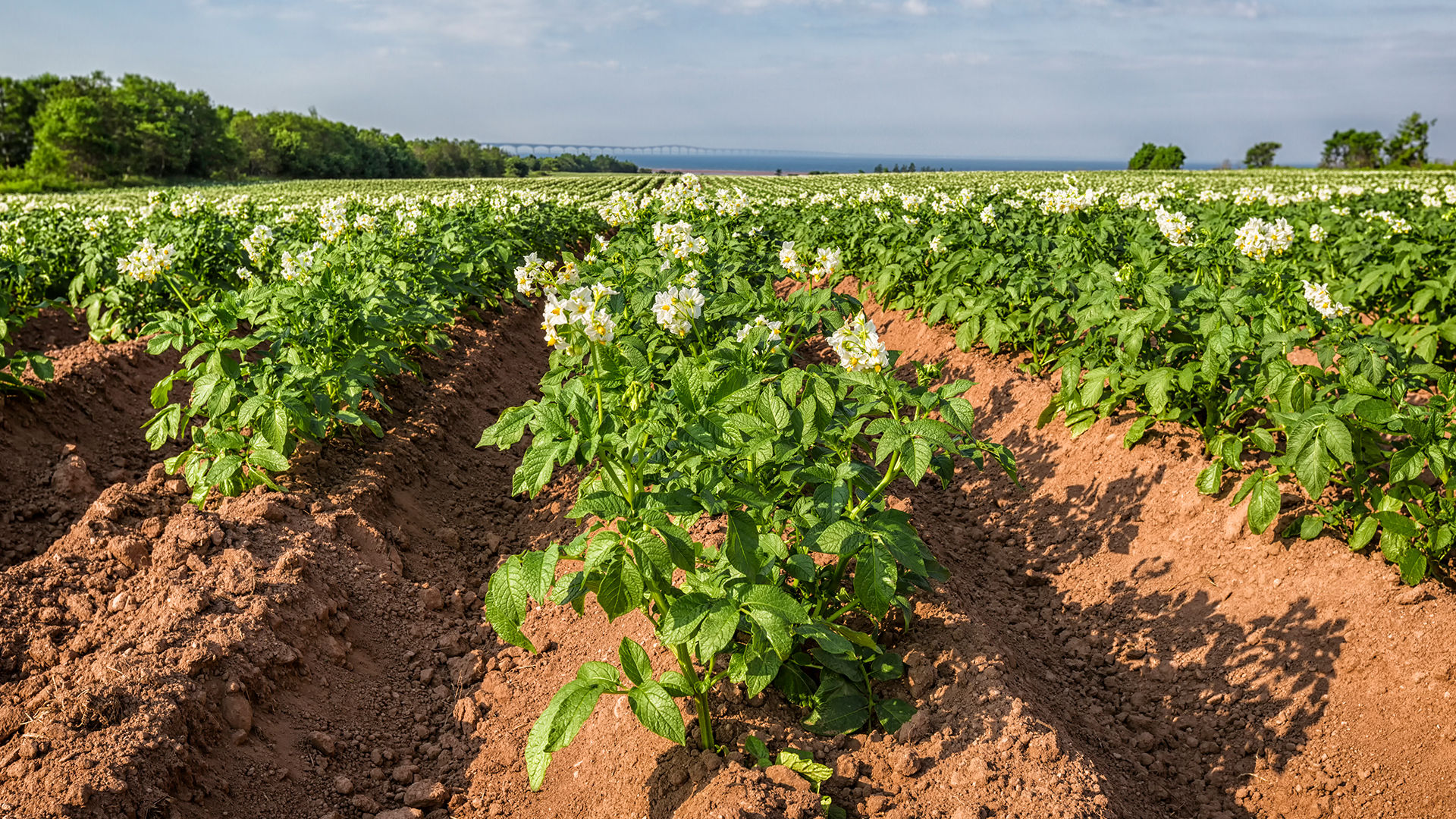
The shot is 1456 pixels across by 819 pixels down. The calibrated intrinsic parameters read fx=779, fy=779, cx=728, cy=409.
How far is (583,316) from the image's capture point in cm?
251

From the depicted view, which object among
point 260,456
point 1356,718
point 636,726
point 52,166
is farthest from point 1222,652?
point 52,166

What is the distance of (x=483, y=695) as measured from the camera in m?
2.93

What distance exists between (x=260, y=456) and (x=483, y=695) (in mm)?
1627

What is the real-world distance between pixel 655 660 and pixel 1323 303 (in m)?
3.70

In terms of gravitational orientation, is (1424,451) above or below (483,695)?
above

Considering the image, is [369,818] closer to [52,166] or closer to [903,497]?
[903,497]

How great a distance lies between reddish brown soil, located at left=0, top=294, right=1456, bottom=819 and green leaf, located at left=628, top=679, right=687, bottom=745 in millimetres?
331

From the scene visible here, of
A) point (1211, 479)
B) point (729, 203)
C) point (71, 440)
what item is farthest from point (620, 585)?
point (729, 203)

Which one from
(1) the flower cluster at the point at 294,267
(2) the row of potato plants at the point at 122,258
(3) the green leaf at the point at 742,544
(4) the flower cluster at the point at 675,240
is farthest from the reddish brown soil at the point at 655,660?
(2) the row of potato plants at the point at 122,258

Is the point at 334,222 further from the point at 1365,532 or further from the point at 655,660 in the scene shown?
the point at 1365,532

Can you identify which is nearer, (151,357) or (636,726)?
(636,726)

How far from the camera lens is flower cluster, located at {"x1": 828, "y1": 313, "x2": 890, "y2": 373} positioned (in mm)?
2707

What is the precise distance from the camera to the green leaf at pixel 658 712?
6.44 ft

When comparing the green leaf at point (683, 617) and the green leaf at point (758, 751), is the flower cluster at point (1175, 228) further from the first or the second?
the green leaf at point (683, 617)
